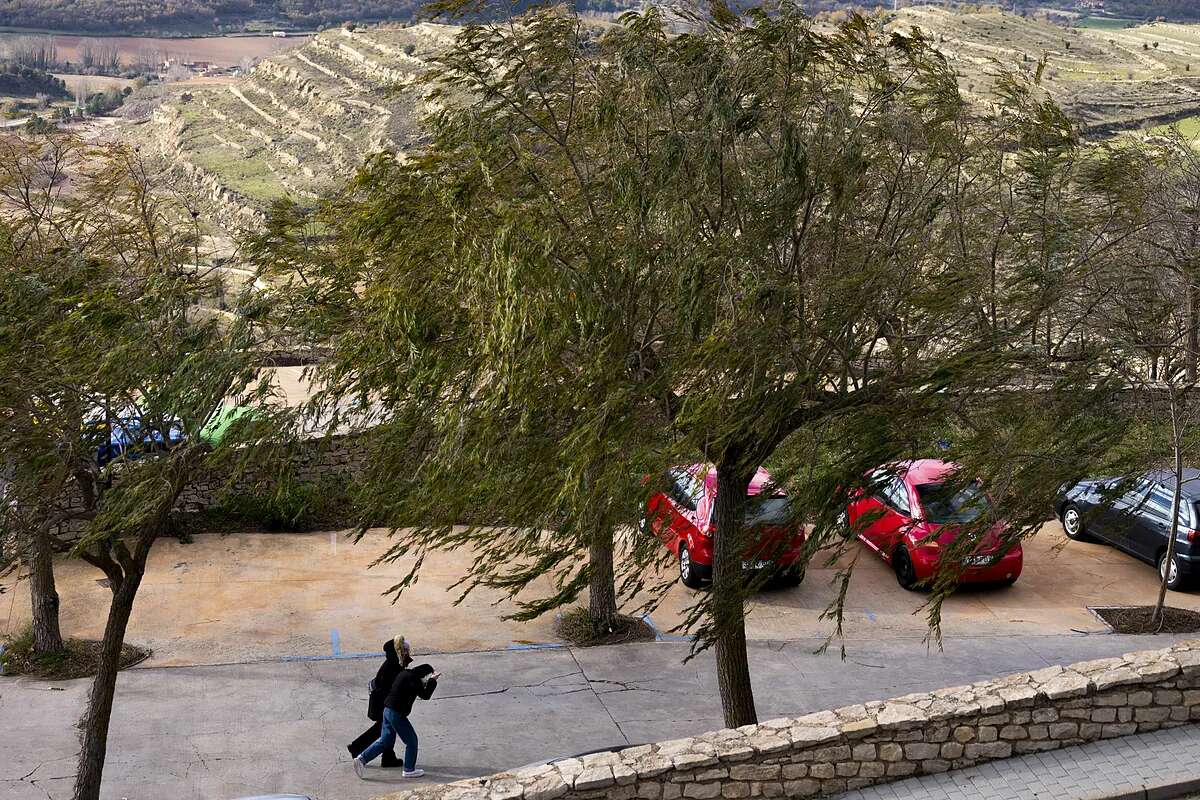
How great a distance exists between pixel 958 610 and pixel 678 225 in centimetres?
897

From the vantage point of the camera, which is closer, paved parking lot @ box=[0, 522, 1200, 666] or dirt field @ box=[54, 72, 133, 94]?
paved parking lot @ box=[0, 522, 1200, 666]

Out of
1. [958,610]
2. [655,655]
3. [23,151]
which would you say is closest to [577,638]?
[655,655]

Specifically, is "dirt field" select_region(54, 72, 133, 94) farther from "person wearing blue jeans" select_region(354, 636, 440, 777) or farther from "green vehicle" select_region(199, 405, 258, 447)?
"person wearing blue jeans" select_region(354, 636, 440, 777)

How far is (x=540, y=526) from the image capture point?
29.1 feet

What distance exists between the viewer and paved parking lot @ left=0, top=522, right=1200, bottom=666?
47.5 ft

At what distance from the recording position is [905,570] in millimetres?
16516

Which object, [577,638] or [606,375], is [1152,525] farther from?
[606,375]

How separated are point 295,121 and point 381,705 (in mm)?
76236

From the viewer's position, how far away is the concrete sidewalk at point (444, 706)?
1117cm

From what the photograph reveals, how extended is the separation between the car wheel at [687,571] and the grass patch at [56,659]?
662 cm

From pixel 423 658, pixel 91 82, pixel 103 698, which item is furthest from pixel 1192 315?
pixel 91 82

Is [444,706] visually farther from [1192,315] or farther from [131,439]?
[1192,315]

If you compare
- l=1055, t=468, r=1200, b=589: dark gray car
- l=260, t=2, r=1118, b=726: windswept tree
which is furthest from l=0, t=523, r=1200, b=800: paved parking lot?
l=260, t=2, r=1118, b=726: windswept tree

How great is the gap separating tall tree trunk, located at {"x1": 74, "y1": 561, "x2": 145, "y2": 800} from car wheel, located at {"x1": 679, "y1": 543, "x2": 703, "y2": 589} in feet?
24.9
